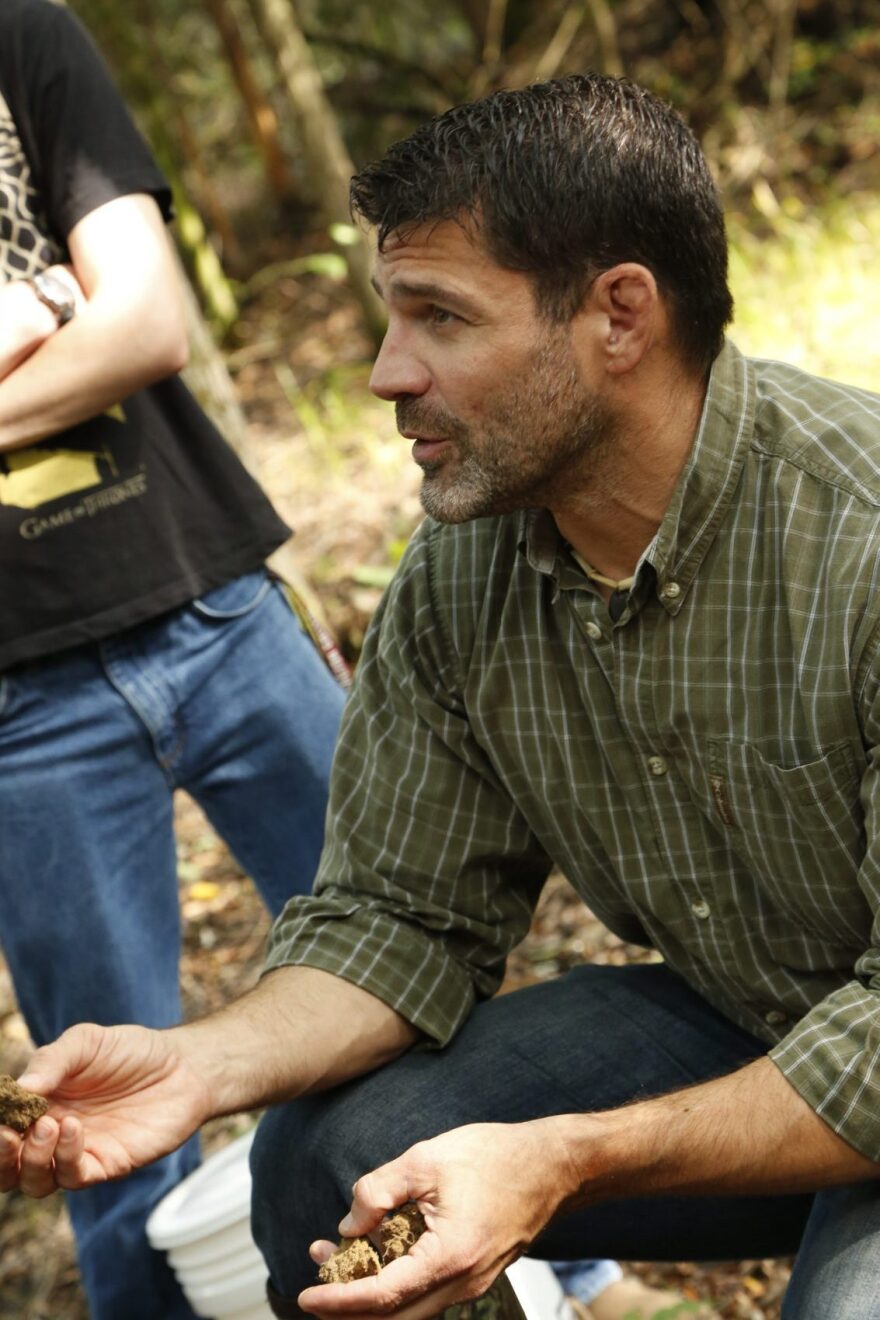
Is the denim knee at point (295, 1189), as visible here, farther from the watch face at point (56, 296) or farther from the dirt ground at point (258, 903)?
the watch face at point (56, 296)

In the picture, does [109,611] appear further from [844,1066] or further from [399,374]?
[844,1066]

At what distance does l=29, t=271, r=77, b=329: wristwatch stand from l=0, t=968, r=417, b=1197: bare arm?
47.3 inches

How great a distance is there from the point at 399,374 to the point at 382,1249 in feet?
3.74

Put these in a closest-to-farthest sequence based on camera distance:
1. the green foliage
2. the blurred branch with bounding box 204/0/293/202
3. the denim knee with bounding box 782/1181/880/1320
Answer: the denim knee with bounding box 782/1181/880/1320, the green foliage, the blurred branch with bounding box 204/0/293/202

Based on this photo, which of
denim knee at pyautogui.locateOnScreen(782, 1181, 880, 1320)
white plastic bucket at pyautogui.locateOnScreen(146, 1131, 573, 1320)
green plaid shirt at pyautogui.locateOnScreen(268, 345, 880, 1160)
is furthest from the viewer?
white plastic bucket at pyautogui.locateOnScreen(146, 1131, 573, 1320)

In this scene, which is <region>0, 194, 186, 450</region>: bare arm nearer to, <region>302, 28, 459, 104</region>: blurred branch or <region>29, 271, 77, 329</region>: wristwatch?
<region>29, 271, 77, 329</region>: wristwatch

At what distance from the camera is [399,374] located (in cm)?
199

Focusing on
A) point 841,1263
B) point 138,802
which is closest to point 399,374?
point 138,802

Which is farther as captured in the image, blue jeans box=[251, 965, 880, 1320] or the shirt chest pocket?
blue jeans box=[251, 965, 880, 1320]

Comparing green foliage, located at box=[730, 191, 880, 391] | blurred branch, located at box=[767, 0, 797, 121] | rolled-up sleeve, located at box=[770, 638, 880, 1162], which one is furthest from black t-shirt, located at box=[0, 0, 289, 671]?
blurred branch, located at box=[767, 0, 797, 121]

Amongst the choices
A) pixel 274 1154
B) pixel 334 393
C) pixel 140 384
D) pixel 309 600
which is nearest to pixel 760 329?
pixel 334 393

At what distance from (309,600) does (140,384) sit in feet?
5.84

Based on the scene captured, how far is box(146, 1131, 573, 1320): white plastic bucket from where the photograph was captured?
2523 millimetres

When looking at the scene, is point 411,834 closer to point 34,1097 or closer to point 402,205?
point 34,1097
